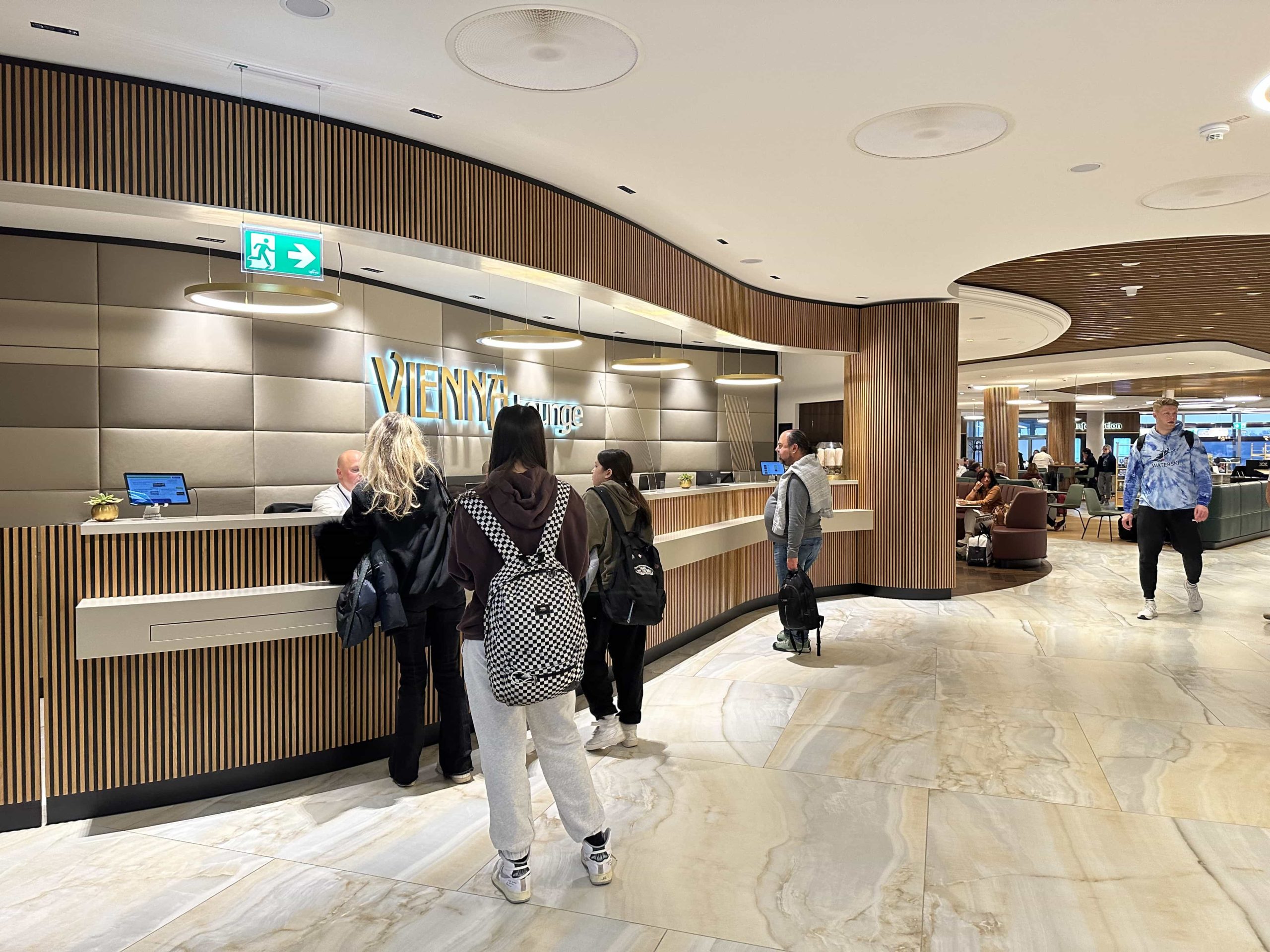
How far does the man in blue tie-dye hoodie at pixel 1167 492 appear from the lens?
23.6 feet

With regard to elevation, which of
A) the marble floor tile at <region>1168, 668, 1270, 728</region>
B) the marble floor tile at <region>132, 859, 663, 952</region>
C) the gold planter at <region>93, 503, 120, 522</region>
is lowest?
the marble floor tile at <region>1168, 668, 1270, 728</region>

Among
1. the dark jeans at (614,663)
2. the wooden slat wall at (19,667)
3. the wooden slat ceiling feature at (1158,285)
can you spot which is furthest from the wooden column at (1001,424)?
the wooden slat wall at (19,667)

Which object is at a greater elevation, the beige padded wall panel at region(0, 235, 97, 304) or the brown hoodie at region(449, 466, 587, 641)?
the beige padded wall panel at region(0, 235, 97, 304)

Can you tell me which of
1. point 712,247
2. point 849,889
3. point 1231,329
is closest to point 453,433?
point 712,247

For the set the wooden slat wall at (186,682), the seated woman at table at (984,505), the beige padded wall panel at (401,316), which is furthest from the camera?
the seated woman at table at (984,505)

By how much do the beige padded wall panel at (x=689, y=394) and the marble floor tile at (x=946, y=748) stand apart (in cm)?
754

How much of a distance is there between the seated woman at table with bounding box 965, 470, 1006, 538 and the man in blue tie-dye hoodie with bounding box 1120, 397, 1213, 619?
3261 mm

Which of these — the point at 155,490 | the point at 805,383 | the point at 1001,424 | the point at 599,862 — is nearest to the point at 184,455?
the point at 155,490

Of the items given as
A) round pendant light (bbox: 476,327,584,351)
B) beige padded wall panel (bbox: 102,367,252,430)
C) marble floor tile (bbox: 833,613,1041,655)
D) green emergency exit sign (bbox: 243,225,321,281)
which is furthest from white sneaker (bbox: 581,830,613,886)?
beige padded wall panel (bbox: 102,367,252,430)

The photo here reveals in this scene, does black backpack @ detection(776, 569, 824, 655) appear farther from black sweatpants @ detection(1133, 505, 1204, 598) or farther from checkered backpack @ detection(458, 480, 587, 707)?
checkered backpack @ detection(458, 480, 587, 707)

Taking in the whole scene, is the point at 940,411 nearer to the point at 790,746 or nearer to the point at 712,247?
the point at 712,247

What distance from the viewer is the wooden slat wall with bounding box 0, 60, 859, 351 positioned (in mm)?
3301

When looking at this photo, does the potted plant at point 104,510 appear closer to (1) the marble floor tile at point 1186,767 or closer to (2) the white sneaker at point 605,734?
(2) the white sneaker at point 605,734

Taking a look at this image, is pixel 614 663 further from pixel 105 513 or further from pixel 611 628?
pixel 105 513
